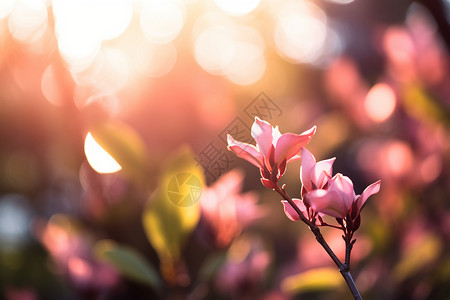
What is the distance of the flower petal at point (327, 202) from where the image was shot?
553mm

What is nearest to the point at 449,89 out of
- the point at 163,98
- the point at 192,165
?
the point at 192,165

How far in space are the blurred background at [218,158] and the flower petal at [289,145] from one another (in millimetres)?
276

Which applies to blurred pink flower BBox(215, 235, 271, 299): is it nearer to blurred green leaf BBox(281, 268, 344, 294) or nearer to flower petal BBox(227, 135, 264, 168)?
blurred green leaf BBox(281, 268, 344, 294)

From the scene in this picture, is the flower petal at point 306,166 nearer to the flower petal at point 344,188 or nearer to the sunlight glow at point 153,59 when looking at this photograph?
the flower petal at point 344,188

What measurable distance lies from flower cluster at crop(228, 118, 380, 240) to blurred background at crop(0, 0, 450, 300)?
275mm

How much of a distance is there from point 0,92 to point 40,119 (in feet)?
0.70

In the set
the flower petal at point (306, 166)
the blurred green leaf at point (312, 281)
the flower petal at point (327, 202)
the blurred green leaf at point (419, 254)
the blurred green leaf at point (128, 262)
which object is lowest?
the blurred green leaf at point (419, 254)

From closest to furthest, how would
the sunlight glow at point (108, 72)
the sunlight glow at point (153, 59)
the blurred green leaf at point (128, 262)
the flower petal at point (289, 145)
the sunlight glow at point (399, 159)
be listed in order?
Answer: the flower petal at point (289, 145) < the blurred green leaf at point (128, 262) < the sunlight glow at point (399, 159) < the sunlight glow at point (108, 72) < the sunlight glow at point (153, 59)

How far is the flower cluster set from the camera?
57 centimetres

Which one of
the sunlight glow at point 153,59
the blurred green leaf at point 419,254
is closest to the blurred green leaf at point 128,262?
the blurred green leaf at point 419,254

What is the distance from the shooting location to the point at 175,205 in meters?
0.95

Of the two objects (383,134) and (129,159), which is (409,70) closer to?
(383,134)

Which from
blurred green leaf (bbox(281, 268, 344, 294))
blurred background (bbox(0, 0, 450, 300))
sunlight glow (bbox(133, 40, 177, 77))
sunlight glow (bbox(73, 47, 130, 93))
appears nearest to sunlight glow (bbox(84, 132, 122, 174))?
blurred background (bbox(0, 0, 450, 300))

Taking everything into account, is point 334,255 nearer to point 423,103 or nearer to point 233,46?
point 423,103
